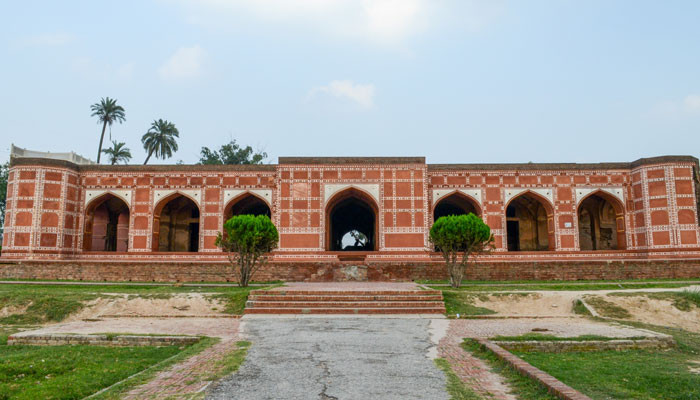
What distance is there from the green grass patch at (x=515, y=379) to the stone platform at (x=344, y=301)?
4.71 m

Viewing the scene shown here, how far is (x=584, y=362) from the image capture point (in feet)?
21.5

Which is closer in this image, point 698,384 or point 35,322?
point 698,384

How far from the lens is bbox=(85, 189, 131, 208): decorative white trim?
86.6 ft

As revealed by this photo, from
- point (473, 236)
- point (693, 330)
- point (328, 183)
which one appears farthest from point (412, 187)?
point (693, 330)

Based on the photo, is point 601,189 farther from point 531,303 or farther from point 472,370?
point 472,370

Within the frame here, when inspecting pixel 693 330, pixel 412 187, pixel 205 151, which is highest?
pixel 205 151

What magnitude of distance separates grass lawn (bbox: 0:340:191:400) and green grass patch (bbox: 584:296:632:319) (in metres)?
9.76

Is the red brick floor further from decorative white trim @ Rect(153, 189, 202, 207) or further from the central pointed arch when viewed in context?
the central pointed arch

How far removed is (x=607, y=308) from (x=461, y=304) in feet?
11.5

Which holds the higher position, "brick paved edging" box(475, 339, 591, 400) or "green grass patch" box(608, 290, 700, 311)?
"green grass patch" box(608, 290, 700, 311)

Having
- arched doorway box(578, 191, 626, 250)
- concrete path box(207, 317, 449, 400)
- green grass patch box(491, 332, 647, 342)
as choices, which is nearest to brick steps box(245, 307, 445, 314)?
concrete path box(207, 317, 449, 400)

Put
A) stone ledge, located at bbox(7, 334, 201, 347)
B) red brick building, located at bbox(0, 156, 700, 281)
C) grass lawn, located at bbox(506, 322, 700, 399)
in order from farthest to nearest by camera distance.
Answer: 1. red brick building, located at bbox(0, 156, 700, 281)
2. stone ledge, located at bbox(7, 334, 201, 347)
3. grass lawn, located at bbox(506, 322, 700, 399)

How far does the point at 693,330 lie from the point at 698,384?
6.59 metres

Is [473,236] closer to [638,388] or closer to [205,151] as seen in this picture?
[638,388]
